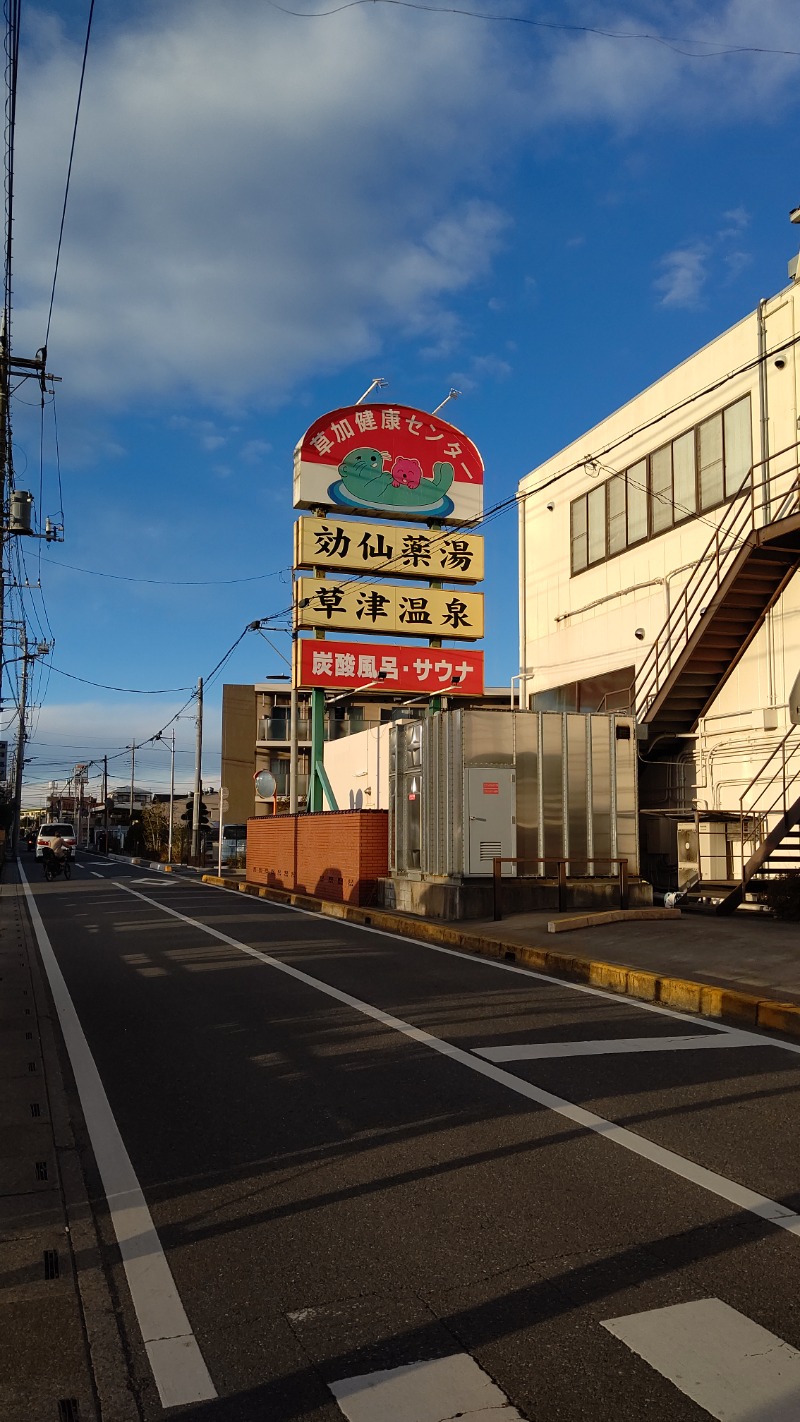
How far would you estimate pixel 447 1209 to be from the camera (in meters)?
4.62

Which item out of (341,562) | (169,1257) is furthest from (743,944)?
(341,562)

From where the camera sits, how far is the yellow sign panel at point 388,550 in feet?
91.9

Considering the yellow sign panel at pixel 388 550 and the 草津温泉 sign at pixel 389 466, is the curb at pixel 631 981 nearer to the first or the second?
the yellow sign panel at pixel 388 550

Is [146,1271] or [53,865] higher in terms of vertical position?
[146,1271]

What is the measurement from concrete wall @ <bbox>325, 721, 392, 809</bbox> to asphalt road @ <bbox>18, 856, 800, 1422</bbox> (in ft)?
62.8

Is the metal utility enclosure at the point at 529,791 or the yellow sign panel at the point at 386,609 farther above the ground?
the yellow sign panel at the point at 386,609

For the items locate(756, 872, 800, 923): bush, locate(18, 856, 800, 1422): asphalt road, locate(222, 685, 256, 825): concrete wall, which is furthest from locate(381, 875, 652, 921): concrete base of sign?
locate(222, 685, 256, 825): concrete wall

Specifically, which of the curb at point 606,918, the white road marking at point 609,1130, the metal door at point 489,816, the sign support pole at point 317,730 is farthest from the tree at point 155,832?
the white road marking at point 609,1130

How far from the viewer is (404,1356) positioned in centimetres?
336

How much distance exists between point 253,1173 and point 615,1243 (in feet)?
5.96

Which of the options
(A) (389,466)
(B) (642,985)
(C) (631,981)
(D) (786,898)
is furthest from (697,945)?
(A) (389,466)

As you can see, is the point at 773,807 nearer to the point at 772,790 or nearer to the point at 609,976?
the point at 772,790

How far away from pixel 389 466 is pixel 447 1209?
26302 mm

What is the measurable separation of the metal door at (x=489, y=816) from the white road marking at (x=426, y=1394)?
13433mm
